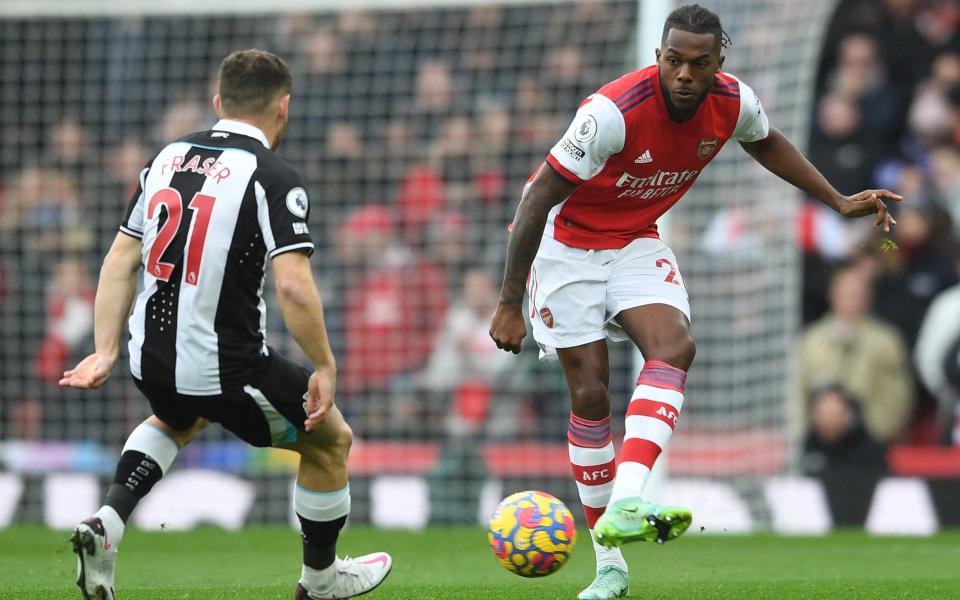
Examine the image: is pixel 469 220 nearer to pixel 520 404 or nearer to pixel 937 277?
pixel 520 404

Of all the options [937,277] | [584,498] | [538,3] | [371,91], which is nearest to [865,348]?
[937,277]

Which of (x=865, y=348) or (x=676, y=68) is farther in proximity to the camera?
(x=865, y=348)

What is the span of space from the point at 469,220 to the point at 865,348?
3426 mm

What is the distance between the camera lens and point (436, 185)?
1279cm

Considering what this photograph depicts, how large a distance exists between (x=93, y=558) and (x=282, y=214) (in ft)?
4.24

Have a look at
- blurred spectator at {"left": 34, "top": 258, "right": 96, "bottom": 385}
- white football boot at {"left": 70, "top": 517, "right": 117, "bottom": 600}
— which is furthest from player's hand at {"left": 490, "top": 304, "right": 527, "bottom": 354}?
blurred spectator at {"left": 34, "top": 258, "right": 96, "bottom": 385}

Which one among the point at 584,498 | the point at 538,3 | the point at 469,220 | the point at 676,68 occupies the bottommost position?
the point at 584,498

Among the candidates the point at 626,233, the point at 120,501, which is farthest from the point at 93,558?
the point at 626,233

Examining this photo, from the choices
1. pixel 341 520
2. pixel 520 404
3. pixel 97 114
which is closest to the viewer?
pixel 341 520

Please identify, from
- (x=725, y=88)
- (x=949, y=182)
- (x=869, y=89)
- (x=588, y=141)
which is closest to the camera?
(x=588, y=141)

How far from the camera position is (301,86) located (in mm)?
13664

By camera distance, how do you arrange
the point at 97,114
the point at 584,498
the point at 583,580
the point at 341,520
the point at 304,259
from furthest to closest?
1. the point at 97,114
2. the point at 583,580
3. the point at 584,498
4. the point at 341,520
5. the point at 304,259

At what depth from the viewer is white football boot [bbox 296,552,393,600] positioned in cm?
525

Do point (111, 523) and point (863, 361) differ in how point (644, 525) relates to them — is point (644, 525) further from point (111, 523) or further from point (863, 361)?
point (863, 361)
